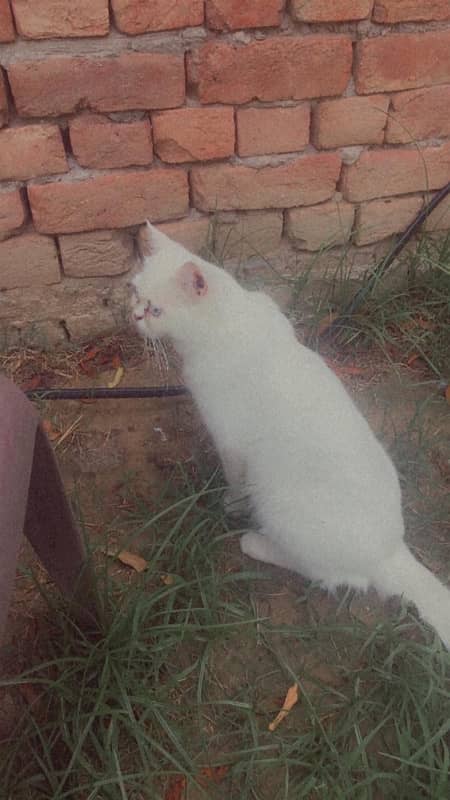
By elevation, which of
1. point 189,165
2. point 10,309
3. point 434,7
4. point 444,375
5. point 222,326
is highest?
point 434,7

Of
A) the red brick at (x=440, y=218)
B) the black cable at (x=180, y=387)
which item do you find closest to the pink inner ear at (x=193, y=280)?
the black cable at (x=180, y=387)

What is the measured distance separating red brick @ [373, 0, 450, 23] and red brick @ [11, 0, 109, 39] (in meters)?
0.69

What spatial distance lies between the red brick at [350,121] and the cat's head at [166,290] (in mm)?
677

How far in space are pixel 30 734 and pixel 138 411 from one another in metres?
0.91

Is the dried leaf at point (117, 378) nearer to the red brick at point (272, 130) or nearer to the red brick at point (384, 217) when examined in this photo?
the red brick at point (272, 130)

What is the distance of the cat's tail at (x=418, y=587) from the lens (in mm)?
1218

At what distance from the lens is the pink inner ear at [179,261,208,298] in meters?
1.24

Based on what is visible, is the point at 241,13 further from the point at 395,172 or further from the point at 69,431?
the point at 69,431

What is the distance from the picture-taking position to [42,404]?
72.4 inches

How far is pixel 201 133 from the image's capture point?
1730mm

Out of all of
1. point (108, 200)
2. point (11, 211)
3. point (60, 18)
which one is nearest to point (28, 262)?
point (11, 211)

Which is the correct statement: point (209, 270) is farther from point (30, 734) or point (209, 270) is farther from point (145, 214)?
point (30, 734)

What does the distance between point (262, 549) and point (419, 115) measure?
4.21 ft

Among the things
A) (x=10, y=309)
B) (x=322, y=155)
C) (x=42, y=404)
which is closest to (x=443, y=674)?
(x=42, y=404)
